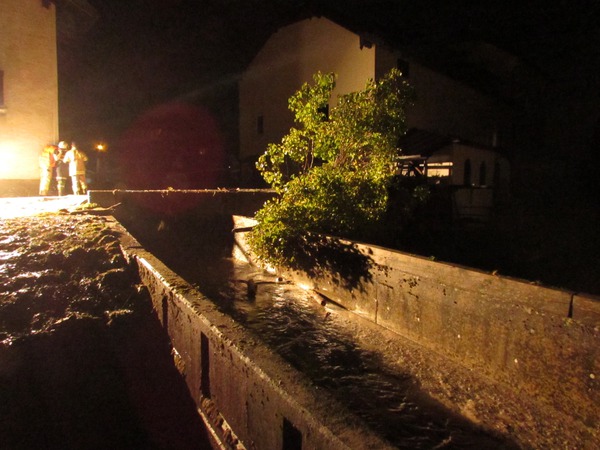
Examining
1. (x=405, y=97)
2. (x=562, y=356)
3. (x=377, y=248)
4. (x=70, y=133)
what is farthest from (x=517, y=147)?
(x=70, y=133)

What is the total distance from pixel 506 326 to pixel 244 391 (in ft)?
9.64

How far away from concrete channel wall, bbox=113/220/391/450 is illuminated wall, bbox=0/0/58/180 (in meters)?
11.8

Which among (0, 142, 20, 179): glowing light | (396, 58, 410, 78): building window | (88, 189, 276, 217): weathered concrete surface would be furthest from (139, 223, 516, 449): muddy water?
(396, 58, 410, 78): building window

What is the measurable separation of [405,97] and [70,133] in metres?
22.3

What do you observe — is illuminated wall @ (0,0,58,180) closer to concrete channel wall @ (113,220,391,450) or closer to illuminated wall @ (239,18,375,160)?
illuminated wall @ (239,18,375,160)

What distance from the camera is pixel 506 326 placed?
3.88 meters

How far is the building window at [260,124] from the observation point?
66.5 feet

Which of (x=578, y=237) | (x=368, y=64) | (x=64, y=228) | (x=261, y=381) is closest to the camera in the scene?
(x=261, y=381)

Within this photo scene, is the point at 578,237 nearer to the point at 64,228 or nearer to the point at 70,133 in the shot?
the point at 64,228

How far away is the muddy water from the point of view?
11.3 ft

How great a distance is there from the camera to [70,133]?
864 inches

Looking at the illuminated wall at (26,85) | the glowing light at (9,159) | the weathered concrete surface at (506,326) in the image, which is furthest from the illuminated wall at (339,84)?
the glowing light at (9,159)

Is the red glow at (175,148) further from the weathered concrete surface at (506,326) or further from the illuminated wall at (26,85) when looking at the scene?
the weathered concrete surface at (506,326)

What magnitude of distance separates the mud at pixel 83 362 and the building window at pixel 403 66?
13290 millimetres
